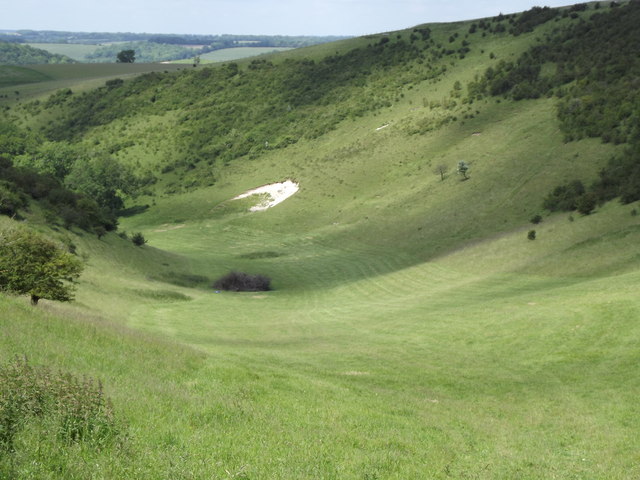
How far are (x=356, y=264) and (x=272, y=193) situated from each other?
43.5 meters

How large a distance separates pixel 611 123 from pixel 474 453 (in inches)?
2749

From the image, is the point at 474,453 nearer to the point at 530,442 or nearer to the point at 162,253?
the point at 530,442

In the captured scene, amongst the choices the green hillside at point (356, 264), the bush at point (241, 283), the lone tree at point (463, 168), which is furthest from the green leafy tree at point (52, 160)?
the lone tree at point (463, 168)

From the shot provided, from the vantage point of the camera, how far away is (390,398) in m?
21.1

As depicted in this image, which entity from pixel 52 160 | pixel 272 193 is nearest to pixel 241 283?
pixel 272 193

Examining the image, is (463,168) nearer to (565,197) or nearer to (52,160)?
(565,197)

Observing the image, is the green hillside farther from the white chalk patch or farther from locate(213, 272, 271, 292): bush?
locate(213, 272, 271, 292): bush

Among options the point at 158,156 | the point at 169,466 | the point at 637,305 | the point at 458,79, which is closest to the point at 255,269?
the point at 637,305

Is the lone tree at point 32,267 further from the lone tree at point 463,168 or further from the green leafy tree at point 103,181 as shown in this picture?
the green leafy tree at point 103,181

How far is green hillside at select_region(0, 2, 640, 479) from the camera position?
13469mm

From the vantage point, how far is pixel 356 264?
64875 mm

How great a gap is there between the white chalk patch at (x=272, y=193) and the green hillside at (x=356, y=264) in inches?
63.8

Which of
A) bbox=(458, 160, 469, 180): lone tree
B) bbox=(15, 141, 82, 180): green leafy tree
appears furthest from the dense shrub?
bbox=(15, 141, 82, 180): green leafy tree

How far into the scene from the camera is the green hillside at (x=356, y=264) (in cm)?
1347
